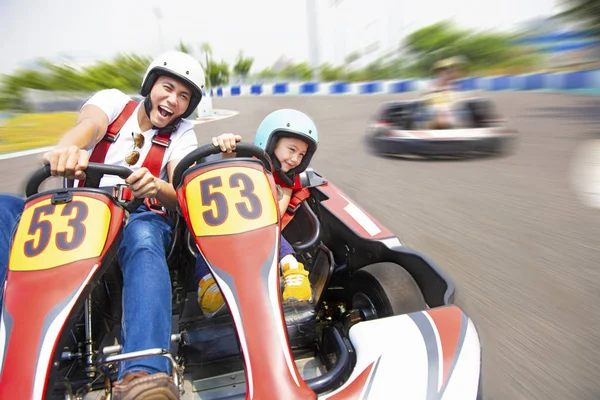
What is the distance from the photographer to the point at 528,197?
175 inches

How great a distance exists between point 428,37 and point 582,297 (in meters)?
37.8

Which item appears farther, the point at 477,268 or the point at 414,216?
the point at 414,216

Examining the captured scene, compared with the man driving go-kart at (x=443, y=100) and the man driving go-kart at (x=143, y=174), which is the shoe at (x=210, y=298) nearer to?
the man driving go-kart at (x=143, y=174)

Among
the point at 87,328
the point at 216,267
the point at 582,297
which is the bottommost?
the point at 582,297

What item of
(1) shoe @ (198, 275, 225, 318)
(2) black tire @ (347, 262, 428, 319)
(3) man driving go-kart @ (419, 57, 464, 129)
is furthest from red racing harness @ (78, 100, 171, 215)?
(3) man driving go-kart @ (419, 57, 464, 129)

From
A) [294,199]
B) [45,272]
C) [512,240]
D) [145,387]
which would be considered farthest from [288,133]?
[512,240]

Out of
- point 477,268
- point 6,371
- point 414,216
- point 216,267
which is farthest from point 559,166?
point 6,371

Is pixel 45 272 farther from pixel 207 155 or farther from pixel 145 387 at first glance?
pixel 207 155

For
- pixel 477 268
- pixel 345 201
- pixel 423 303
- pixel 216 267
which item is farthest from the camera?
pixel 477 268

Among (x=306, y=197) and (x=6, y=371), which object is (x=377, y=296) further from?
(x=6, y=371)

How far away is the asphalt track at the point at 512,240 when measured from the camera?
1.98 m

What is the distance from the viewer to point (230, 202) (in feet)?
5.38

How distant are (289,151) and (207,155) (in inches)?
21.8

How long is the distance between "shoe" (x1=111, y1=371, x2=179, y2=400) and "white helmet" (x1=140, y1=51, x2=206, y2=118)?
4.19ft
